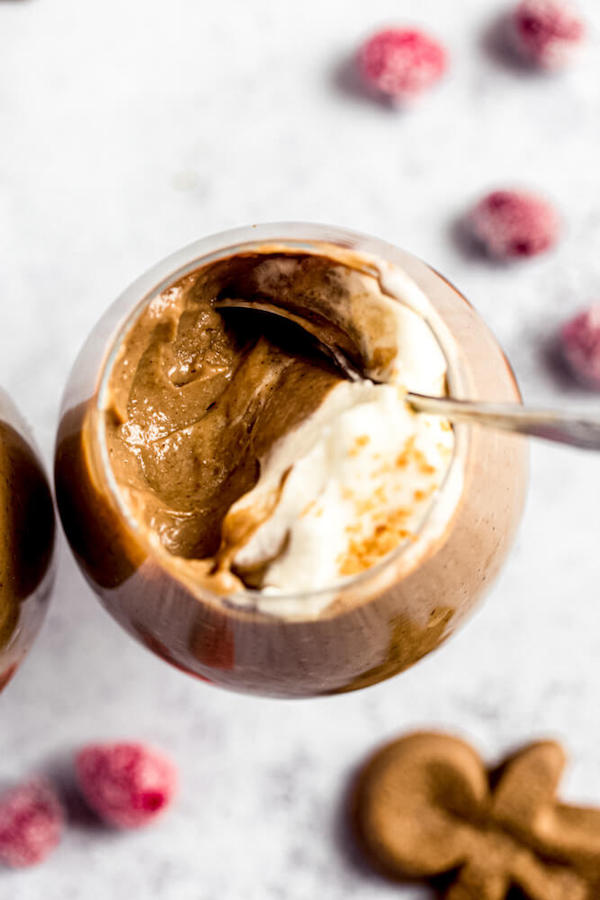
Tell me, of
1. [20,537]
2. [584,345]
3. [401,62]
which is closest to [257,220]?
[401,62]

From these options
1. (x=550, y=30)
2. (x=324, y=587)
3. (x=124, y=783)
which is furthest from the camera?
(x=550, y=30)

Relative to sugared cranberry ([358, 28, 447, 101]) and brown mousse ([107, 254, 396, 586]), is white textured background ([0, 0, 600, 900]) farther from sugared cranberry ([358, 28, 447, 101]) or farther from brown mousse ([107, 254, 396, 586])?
brown mousse ([107, 254, 396, 586])

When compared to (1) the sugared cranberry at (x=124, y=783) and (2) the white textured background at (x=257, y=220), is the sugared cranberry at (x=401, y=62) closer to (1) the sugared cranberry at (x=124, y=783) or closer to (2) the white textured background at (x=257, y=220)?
(2) the white textured background at (x=257, y=220)

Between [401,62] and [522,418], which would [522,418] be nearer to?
[522,418]

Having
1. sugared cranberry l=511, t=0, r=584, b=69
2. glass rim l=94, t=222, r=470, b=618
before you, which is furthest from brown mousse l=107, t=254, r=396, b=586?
sugared cranberry l=511, t=0, r=584, b=69

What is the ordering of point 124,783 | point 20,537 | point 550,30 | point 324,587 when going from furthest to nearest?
point 550,30, point 124,783, point 20,537, point 324,587
